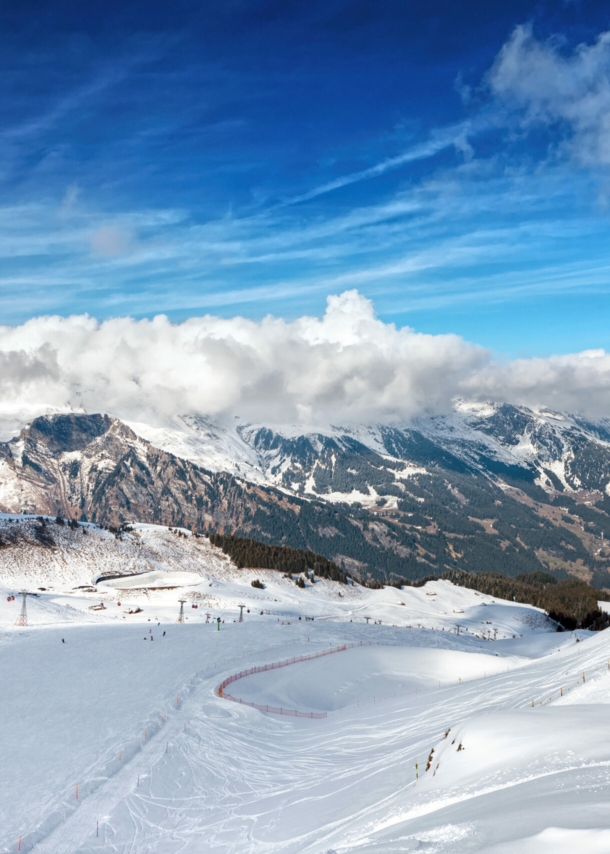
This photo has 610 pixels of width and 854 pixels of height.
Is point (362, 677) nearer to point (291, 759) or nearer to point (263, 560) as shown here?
point (291, 759)

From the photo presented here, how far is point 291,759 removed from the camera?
40.8 meters

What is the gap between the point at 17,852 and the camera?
26.0 metres

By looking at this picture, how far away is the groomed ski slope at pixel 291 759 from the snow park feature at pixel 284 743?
0.44 feet

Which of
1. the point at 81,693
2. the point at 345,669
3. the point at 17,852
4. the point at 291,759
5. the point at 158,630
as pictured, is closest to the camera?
the point at 17,852

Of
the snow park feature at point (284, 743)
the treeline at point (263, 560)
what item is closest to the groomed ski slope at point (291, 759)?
the snow park feature at point (284, 743)

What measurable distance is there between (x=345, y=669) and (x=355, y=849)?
57289 millimetres

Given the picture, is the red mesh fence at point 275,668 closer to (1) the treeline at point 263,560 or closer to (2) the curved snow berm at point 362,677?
(2) the curved snow berm at point 362,677

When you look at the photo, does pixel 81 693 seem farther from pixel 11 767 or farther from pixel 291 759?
pixel 291 759

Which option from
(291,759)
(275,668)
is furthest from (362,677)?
(291,759)

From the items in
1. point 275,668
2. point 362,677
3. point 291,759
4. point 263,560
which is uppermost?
point 291,759

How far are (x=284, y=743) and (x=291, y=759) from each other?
4.47 meters

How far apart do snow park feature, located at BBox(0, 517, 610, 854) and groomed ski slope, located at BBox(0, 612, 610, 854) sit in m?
0.14

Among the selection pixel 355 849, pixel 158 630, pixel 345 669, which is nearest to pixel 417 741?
pixel 355 849

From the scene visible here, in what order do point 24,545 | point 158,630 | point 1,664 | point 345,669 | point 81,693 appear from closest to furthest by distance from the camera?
1. point 81,693
2. point 1,664
3. point 345,669
4. point 158,630
5. point 24,545
